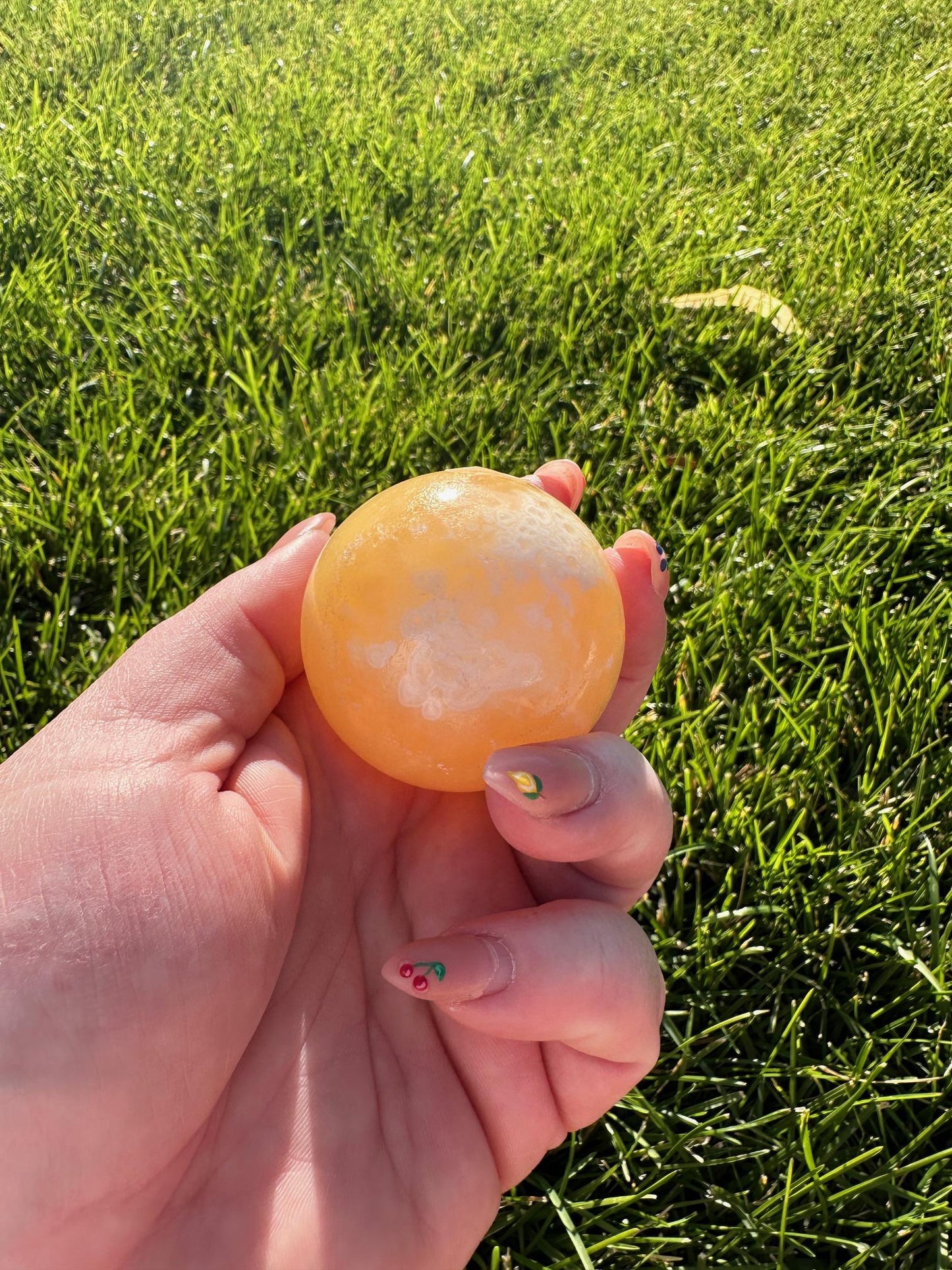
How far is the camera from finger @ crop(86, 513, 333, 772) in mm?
1512

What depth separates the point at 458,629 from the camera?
1.33 meters

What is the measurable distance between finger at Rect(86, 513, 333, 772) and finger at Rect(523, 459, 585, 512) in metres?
0.41

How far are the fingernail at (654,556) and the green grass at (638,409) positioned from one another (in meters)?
0.37

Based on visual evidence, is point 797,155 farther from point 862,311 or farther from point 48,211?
point 48,211

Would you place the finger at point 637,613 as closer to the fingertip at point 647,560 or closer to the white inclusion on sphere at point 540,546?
the fingertip at point 647,560

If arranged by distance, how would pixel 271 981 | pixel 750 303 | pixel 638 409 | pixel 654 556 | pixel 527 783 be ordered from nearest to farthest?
pixel 527 783, pixel 271 981, pixel 654 556, pixel 638 409, pixel 750 303

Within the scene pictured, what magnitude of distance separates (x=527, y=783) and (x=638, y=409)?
1.53 meters

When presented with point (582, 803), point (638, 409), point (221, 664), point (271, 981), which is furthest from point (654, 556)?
point (638, 409)

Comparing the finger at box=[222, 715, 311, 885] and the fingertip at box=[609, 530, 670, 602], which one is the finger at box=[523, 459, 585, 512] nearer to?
the fingertip at box=[609, 530, 670, 602]

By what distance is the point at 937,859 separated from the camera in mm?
1877

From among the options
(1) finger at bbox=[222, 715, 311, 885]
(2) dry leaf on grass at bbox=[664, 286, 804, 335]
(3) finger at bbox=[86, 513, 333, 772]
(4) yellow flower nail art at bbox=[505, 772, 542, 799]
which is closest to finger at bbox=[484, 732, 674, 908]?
(4) yellow flower nail art at bbox=[505, 772, 542, 799]

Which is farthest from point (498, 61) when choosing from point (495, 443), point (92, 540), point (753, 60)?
point (92, 540)

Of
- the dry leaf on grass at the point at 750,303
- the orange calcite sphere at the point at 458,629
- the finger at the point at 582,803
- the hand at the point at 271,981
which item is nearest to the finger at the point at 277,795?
the hand at the point at 271,981

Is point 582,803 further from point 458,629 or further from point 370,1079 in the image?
point 370,1079
